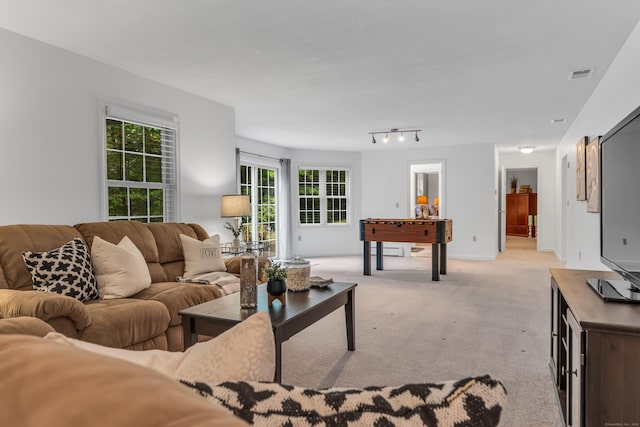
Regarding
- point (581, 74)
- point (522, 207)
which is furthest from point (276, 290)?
point (522, 207)

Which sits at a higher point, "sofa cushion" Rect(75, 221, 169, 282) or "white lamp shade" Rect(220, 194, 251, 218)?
"white lamp shade" Rect(220, 194, 251, 218)

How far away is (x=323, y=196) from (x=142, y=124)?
5445 millimetres

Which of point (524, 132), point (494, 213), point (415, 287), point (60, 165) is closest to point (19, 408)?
point (60, 165)

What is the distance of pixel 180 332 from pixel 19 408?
277cm

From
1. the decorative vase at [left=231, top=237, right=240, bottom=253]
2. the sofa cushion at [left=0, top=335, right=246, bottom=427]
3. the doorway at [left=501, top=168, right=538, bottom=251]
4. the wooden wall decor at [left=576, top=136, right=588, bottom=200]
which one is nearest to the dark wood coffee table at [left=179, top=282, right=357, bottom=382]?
the sofa cushion at [left=0, top=335, right=246, bottom=427]

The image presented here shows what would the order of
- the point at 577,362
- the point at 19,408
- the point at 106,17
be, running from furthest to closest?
the point at 106,17 → the point at 577,362 → the point at 19,408

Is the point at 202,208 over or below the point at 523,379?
over

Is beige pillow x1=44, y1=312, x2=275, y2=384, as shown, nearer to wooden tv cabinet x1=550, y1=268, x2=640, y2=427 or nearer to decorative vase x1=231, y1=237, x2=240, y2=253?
wooden tv cabinet x1=550, y1=268, x2=640, y2=427

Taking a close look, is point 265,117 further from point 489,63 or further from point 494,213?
point 494,213

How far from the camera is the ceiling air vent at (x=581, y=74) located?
12.7 ft

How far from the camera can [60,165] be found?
3402 millimetres

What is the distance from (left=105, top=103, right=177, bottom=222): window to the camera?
3.95 metres

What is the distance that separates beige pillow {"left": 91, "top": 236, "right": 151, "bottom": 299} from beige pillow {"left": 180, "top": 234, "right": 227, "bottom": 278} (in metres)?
0.62

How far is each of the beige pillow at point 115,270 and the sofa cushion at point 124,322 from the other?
11 centimetres
